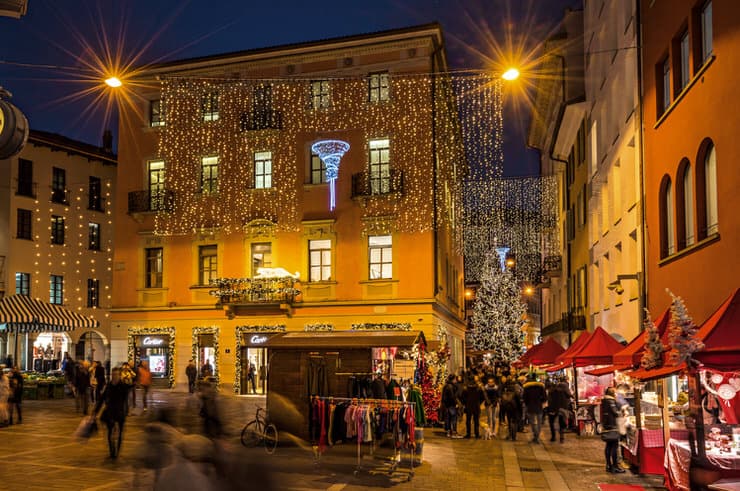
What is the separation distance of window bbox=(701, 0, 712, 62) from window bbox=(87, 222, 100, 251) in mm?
39863

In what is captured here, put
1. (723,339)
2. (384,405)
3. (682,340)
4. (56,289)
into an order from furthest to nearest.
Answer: (56,289)
(384,405)
(682,340)
(723,339)

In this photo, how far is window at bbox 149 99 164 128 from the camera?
37.0m

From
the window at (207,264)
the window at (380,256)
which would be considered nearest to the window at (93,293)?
the window at (207,264)

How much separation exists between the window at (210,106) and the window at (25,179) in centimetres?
1355

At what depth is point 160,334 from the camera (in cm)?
3628

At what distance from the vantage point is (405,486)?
1372 centimetres

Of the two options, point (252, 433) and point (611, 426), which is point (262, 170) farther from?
point (611, 426)

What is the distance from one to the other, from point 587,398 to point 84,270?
107 feet

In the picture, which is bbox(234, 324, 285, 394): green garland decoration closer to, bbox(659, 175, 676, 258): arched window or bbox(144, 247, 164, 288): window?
bbox(144, 247, 164, 288): window

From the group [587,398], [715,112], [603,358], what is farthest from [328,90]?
[715,112]

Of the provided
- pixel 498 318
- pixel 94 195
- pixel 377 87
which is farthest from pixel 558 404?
pixel 498 318

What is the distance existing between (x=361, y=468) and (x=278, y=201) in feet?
68.1

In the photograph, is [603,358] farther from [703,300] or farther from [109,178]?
[109,178]

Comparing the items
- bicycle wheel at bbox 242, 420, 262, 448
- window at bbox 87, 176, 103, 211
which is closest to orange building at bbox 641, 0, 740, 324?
bicycle wheel at bbox 242, 420, 262, 448
